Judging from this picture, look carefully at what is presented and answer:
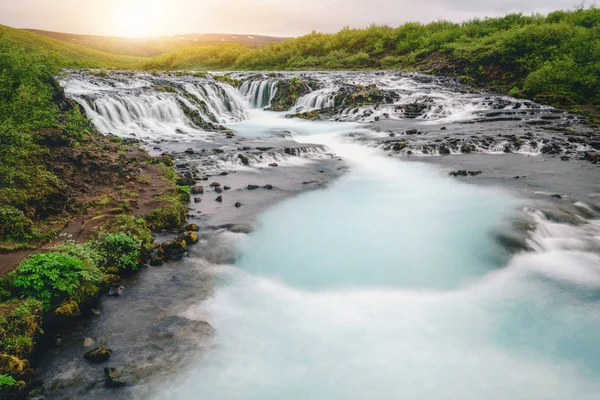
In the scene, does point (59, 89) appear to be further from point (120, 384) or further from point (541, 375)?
point (541, 375)

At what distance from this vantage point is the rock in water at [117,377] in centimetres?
495

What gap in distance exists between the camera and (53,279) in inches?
241

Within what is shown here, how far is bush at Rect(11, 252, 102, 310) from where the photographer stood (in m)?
5.92

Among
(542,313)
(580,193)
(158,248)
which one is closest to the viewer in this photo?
(542,313)

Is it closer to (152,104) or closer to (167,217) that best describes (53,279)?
(167,217)

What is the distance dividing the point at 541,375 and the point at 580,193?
847 centimetres

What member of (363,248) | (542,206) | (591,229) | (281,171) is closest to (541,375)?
(363,248)

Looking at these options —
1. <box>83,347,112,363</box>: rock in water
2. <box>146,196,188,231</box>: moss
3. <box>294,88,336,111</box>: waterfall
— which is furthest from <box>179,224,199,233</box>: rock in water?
<box>294,88,336,111</box>: waterfall

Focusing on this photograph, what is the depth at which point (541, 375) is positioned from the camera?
5305 mm

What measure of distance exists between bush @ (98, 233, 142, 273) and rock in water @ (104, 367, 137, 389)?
262 cm

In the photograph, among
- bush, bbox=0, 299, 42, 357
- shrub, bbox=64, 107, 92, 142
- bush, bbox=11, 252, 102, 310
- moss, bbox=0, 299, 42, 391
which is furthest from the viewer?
shrub, bbox=64, 107, 92, 142

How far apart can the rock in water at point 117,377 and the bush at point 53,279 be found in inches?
68.9

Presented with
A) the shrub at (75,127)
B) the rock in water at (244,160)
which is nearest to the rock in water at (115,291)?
the shrub at (75,127)

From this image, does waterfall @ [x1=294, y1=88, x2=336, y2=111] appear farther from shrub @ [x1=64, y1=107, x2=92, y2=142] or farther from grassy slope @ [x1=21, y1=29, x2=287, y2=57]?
grassy slope @ [x1=21, y1=29, x2=287, y2=57]
